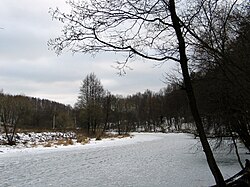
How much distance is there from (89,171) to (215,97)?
6523mm

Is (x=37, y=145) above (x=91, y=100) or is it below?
below

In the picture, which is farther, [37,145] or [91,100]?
[91,100]

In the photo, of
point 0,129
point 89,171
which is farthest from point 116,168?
point 0,129

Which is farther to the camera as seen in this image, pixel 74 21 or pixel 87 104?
pixel 87 104

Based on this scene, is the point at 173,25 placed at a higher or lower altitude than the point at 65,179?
higher

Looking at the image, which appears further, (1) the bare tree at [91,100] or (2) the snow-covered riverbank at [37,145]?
(1) the bare tree at [91,100]

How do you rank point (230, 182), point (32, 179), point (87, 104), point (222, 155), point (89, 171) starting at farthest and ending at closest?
point (87, 104)
point (222, 155)
point (89, 171)
point (32, 179)
point (230, 182)

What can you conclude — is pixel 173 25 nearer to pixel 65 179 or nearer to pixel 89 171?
pixel 65 179

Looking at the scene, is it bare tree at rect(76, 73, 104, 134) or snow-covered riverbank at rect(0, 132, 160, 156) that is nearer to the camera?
snow-covered riverbank at rect(0, 132, 160, 156)

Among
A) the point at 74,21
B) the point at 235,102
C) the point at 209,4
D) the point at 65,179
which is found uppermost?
the point at 209,4

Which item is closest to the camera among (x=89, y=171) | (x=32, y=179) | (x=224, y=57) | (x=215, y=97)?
(x=224, y=57)

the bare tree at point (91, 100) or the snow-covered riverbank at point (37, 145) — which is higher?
the bare tree at point (91, 100)

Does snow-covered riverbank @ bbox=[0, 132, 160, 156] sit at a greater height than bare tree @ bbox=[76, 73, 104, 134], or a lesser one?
lesser

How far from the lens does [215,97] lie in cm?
1055
